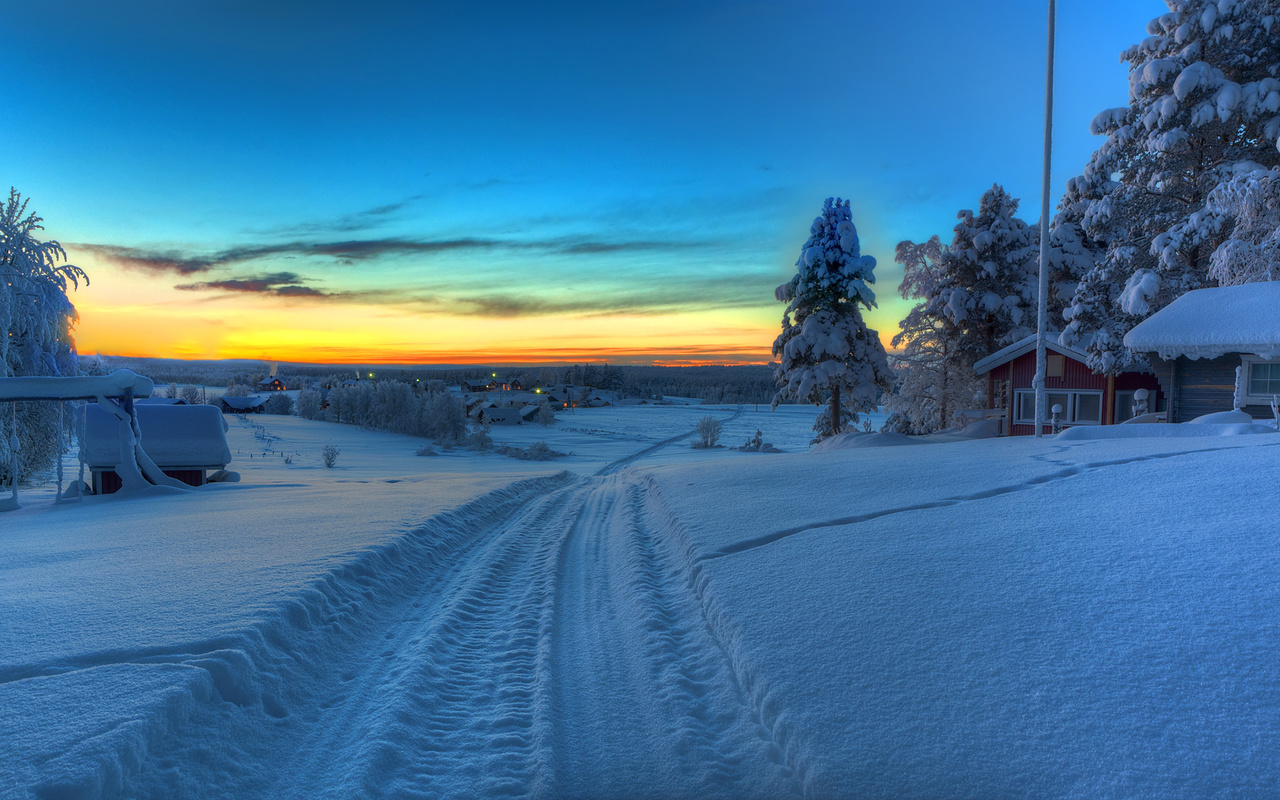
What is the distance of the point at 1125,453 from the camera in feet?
29.9

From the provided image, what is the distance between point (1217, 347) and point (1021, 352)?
8.67 m

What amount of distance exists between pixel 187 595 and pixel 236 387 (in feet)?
346

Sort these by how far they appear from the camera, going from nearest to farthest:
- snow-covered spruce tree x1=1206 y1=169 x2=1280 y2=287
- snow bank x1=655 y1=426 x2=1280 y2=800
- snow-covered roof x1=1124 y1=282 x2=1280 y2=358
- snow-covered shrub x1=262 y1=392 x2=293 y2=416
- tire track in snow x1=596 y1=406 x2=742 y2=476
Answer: snow bank x1=655 y1=426 x2=1280 y2=800 → snow-covered roof x1=1124 y1=282 x2=1280 y2=358 → snow-covered spruce tree x1=1206 y1=169 x2=1280 y2=287 → tire track in snow x1=596 y1=406 x2=742 y2=476 → snow-covered shrub x1=262 y1=392 x2=293 y2=416

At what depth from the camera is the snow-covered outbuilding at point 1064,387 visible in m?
21.1

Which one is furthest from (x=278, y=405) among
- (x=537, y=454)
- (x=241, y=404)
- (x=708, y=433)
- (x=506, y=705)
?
(x=506, y=705)

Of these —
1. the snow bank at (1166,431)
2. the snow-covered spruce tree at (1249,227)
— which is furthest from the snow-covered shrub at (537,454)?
the snow-covered spruce tree at (1249,227)

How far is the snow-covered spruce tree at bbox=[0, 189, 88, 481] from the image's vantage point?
17016 millimetres

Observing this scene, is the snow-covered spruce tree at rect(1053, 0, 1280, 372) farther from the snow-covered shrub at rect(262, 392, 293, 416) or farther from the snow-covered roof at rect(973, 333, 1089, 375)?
the snow-covered shrub at rect(262, 392, 293, 416)

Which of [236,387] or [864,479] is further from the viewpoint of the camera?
[236,387]

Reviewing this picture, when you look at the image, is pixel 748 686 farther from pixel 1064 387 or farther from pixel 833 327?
pixel 1064 387

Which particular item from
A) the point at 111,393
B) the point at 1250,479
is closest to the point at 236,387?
the point at 111,393

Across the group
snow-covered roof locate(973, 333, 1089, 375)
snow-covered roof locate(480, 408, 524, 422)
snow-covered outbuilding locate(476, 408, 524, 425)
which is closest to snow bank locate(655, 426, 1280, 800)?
snow-covered roof locate(973, 333, 1089, 375)

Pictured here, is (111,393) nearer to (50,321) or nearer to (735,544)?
(50,321)

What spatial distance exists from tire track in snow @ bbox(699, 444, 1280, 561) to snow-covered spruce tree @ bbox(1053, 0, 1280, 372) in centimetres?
1002
